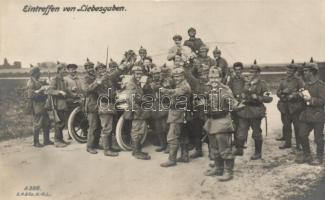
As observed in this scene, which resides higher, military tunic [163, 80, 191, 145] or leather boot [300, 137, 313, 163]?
military tunic [163, 80, 191, 145]

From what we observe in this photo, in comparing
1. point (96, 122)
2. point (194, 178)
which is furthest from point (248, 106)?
point (96, 122)

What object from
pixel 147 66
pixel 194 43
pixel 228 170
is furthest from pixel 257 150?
pixel 147 66

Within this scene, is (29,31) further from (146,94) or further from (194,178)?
(194,178)

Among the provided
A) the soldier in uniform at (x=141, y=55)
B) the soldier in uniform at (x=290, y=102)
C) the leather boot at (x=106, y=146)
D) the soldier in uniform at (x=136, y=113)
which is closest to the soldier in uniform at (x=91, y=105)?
the leather boot at (x=106, y=146)

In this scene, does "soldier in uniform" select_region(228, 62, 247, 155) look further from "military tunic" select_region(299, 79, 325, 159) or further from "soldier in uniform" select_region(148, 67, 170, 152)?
"soldier in uniform" select_region(148, 67, 170, 152)

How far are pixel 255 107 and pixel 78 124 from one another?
2421 mm

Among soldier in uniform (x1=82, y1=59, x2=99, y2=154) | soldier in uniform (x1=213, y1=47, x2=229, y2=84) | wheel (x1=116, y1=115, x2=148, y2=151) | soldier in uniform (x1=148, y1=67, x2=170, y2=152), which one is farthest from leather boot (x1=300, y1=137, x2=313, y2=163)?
soldier in uniform (x1=82, y1=59, x2=99, y2=154)

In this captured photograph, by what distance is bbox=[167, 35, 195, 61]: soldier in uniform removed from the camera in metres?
5.12

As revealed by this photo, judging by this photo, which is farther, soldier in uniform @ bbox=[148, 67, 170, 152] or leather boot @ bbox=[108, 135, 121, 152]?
leather boot @ bbox=[108, 135, 121, 152]

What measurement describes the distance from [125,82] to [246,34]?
5.86ft

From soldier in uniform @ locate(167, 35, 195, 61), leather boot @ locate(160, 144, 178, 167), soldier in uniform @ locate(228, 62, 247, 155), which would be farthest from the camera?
soldier in uniform @ locate(167, 35, 195, 61)

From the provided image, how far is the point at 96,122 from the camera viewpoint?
16.4 feet

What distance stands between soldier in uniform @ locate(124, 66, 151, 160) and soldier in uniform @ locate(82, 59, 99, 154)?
0.47m

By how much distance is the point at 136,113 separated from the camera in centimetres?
473
